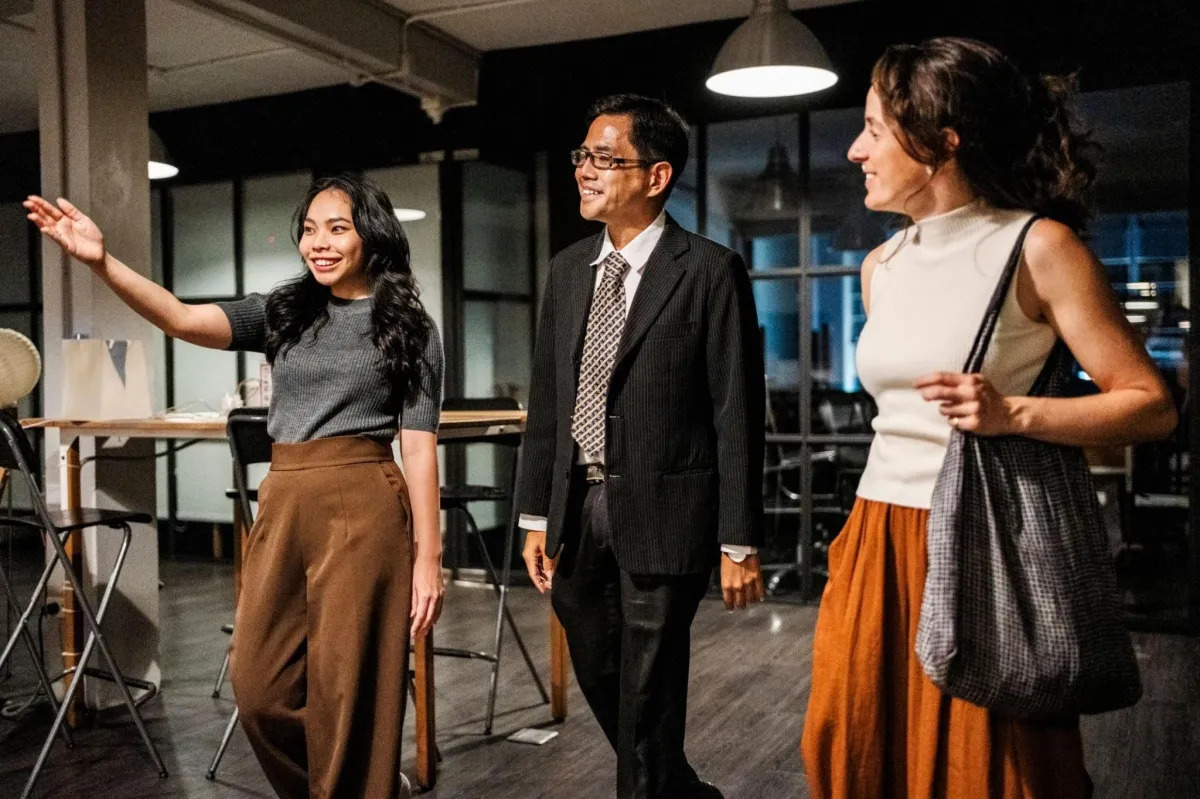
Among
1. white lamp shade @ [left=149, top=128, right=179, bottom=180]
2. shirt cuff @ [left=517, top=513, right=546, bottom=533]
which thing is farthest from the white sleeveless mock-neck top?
white lamp shade @ [left=149, top=128, right=179, bottom=180]

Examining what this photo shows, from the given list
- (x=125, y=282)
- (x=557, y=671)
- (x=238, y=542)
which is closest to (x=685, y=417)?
(x=125, y=282)

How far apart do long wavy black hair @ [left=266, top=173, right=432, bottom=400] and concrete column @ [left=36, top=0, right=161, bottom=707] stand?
1993 millimetres

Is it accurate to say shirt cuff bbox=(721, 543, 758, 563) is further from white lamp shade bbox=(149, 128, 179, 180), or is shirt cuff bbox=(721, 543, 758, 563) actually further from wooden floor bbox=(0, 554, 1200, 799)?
white lamp shade bbox=(149, 128, 179, 180)

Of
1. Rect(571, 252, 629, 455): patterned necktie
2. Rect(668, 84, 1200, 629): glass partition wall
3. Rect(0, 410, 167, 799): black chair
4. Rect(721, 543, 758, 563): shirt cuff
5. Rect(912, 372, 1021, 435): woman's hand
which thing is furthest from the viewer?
Rect(668, 84, 1200, 629): glass partition wall

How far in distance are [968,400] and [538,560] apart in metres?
1.31

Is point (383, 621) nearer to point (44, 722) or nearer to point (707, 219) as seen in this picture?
point (44, 722)

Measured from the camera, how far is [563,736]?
3557mm

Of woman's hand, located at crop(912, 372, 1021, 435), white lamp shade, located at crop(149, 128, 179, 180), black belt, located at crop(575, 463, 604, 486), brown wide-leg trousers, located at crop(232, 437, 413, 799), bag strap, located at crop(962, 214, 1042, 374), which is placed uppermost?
white lamp shade, located at crop(149, 128, 179, 180)

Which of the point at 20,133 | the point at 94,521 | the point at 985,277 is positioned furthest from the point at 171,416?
the point at 20,133

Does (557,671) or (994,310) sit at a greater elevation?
(994,310)

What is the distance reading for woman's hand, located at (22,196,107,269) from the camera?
2170 millimetres

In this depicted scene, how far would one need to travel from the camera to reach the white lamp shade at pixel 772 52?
4.34 meters

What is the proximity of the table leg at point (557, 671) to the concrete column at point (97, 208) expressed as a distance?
62.3 inches

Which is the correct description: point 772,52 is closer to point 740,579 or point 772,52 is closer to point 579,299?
point 579,299
